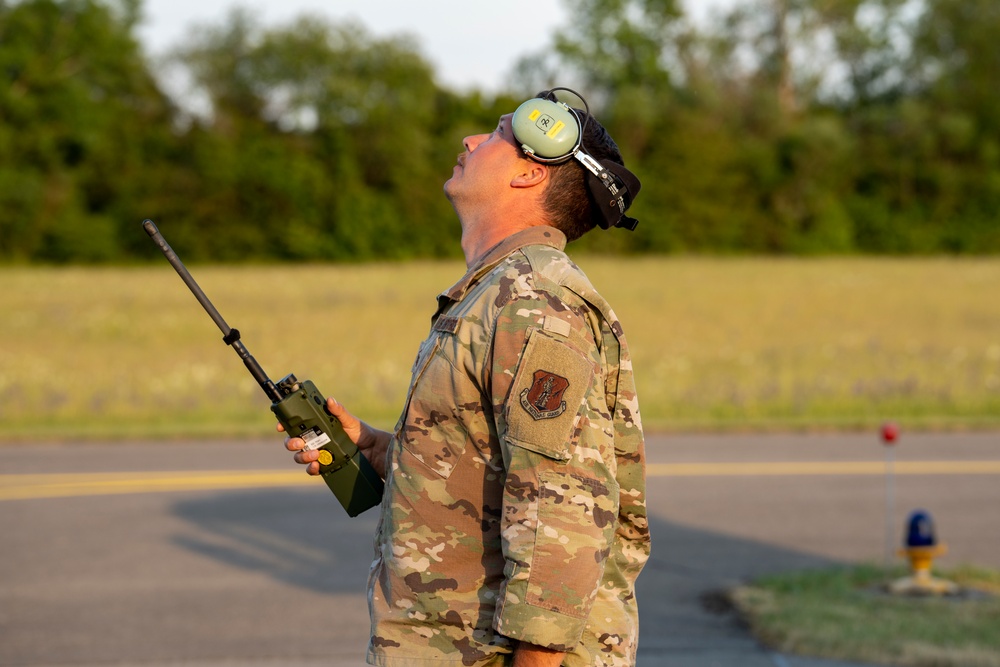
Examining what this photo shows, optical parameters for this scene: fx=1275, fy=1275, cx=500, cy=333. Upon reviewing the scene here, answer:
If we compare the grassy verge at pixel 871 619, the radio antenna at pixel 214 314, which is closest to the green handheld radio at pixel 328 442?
the radio antenna at pixel 214 314

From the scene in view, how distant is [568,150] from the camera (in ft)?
8.25

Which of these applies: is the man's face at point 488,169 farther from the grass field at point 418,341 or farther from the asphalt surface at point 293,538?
the grass field at point 418,341

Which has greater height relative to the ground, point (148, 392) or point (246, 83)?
point (246, 83)

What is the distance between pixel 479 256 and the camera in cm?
260

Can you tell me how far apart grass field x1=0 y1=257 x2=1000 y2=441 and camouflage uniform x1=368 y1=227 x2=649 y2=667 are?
10.0 metres

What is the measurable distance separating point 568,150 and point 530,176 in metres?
0.10

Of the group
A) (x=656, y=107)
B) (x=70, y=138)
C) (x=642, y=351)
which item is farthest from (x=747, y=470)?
(x=656, y=107)

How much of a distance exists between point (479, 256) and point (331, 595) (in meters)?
4.47

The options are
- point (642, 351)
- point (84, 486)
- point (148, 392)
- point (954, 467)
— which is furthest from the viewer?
point (642, 351)

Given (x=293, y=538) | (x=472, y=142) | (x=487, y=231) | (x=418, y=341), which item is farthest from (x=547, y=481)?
(x=418, y=341)

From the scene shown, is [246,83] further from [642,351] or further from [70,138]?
[642,351]

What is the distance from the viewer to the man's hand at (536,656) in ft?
7.46

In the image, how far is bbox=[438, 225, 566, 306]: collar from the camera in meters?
2.48

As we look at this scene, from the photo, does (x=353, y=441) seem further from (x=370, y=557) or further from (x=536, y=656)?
(x=370, y=557)
